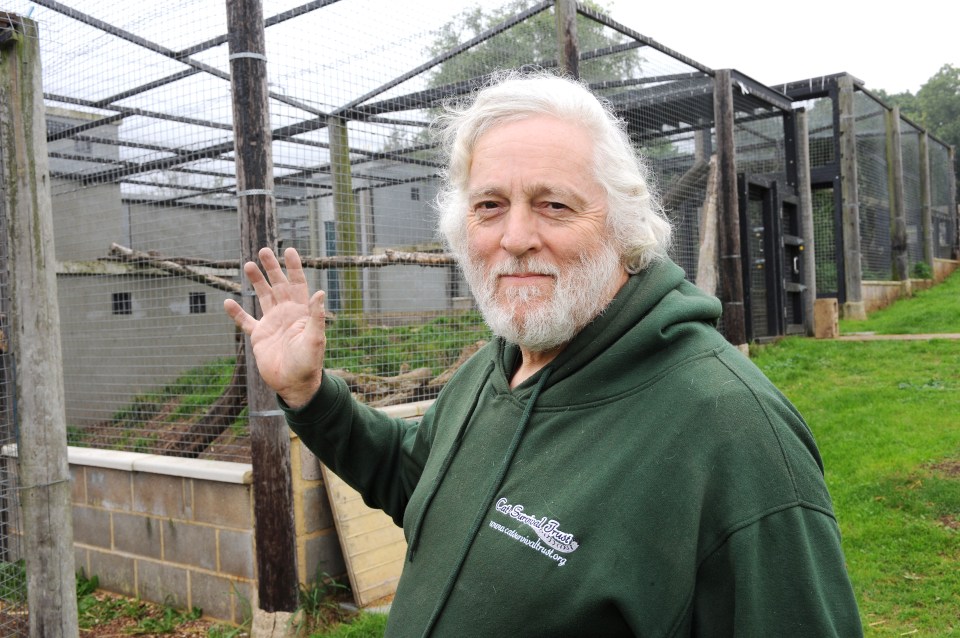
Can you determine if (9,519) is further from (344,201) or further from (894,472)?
(894,472)

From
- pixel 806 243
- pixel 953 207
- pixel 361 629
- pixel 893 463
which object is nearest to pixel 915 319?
pixel 806 243

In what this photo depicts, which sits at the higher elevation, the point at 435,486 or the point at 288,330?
the point at 288,330

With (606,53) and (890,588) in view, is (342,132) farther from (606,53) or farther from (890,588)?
(890,588)

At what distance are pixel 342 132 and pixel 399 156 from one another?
2.20 ft

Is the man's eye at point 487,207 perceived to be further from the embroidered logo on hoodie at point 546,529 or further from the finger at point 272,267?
the embroidered logo on hoodie at point 546,529

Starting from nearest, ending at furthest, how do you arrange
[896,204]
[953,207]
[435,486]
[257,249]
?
[435,486] < [257,249] < [896,204] < [953,207]

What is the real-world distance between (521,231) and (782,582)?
865mm

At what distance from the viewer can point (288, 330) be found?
6.74ft

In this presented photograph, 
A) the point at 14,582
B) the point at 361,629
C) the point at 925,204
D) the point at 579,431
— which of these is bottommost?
the point at 361,629

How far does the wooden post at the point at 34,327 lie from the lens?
3.15 metres

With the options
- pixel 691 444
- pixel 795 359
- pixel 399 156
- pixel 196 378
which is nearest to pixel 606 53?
pixel 399 156

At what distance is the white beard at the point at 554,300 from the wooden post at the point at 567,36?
408 centimetres

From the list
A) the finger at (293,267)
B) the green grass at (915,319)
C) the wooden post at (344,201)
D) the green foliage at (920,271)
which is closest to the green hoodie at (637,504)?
the finger at (293,267)

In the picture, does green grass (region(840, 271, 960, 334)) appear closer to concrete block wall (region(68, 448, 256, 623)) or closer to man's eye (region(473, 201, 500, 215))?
concrete block wall (region(68, 448, 256, 623))
